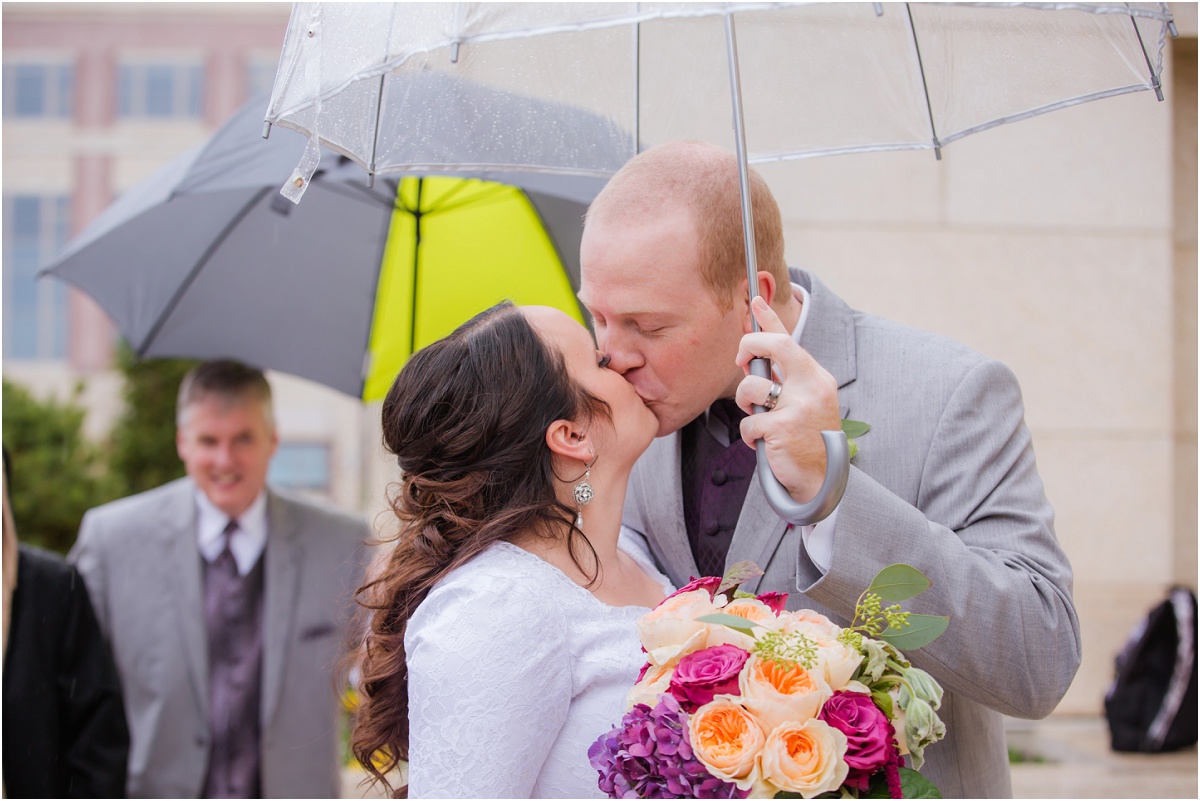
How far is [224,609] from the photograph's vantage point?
4578mm

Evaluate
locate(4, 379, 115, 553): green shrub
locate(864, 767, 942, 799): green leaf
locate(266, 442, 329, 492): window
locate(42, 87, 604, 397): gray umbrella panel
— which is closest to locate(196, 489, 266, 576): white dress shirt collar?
locate(42, 87, 604, 397): gray umbrella panel

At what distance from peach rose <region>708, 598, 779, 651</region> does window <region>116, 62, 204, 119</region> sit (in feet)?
79.5

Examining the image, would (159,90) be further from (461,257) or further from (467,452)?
(467,452)

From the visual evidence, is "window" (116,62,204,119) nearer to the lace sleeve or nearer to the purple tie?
the purple tie

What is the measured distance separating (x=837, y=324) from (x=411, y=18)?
1.08 metres

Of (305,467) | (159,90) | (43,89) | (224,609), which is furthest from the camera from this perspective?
(159,90)

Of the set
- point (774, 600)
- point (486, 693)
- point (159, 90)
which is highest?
point (159, 90)

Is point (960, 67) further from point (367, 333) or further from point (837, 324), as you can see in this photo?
point (367, 333)

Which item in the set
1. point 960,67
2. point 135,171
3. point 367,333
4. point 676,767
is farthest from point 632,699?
point 135,171

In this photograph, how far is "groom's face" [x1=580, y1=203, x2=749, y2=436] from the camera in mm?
2129

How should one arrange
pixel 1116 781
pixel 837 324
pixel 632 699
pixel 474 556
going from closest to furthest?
pixel 632 699, pixel 474 556, pixel 837 324, pixel 1116 781

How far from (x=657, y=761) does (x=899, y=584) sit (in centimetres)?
42

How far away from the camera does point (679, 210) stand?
2162mm

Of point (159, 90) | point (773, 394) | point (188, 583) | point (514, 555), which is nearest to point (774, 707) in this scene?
point (773, 394)
